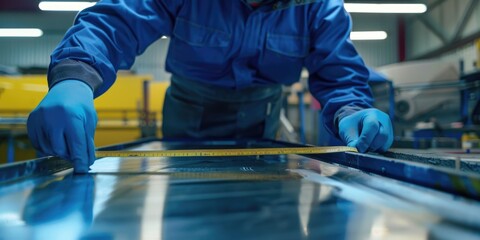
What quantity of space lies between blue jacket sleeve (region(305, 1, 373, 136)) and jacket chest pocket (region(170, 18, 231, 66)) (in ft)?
1.29

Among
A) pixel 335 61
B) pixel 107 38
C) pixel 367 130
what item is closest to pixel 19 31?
pixel 107 38

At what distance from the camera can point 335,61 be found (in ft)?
5.07

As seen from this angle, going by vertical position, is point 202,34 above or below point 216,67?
above

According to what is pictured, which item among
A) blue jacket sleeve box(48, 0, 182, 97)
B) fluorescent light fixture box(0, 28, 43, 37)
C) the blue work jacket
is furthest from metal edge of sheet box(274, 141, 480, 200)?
fluorescent light fixture box(0, 28, 43, 37)

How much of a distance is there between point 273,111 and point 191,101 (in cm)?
44

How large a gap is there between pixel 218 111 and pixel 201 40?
0.44 meters

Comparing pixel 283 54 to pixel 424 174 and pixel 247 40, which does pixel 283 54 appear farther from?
pixel 424 174

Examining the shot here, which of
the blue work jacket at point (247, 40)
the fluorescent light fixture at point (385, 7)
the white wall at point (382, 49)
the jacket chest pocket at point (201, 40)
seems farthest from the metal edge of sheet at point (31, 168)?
A: the white wall at point (382, 49)

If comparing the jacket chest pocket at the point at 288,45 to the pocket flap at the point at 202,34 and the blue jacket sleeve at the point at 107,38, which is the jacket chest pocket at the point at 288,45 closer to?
the pocket flap at the point at 202,34

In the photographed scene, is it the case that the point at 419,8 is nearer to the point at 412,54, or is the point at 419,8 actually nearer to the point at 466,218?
the point at 412,54

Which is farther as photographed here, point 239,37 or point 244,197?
point 239,37

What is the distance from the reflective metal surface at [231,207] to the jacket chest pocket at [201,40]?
75 centimetres

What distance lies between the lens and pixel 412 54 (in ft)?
34.4

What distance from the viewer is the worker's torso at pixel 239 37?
1481 mm
